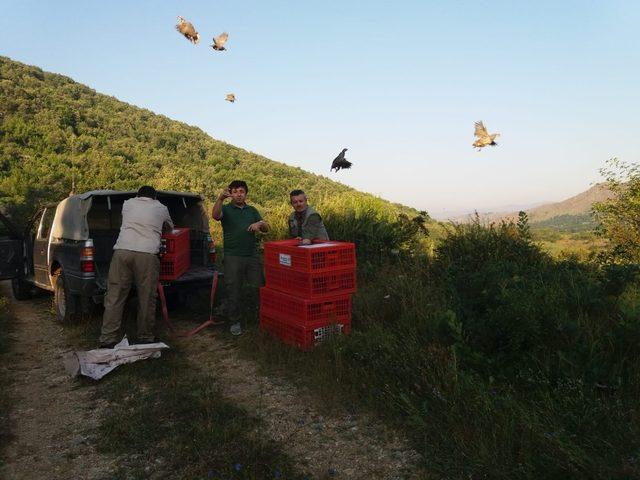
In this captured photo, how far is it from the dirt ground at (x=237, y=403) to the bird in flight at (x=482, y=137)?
5.84m

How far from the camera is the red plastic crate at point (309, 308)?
5.39 metres

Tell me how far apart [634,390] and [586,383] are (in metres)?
0.33

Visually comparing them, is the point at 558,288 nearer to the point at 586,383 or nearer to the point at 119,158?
the point at 586,383

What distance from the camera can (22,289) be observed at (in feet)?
32.2

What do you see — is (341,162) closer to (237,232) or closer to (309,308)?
(237,232)

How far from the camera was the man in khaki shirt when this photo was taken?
19.0ft

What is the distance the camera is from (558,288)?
541 centimetres

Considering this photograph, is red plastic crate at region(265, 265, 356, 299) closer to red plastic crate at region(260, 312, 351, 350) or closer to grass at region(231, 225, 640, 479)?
red plastic crate at region(260, 312, 351, 350)

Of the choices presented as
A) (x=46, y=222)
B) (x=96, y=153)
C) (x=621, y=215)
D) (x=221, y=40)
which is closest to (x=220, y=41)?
(x=221, y=40)

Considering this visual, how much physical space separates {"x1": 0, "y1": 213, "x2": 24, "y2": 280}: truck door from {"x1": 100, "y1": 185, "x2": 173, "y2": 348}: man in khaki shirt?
413 cm

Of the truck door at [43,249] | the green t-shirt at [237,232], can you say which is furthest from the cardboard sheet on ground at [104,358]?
the truck door at [43,249]

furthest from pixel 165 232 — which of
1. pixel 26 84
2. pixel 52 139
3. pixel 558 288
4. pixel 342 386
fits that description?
pixel 26 84

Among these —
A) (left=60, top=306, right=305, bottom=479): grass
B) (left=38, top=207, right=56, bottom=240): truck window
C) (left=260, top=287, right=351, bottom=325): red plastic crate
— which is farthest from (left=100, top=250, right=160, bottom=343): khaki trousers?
(left=38, top=207, right=56, bottom=240): truck window

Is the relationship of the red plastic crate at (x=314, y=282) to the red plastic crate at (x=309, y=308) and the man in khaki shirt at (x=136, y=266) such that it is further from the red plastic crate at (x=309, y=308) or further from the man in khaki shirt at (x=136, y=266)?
the man in khaki shirt at (x=136, y=266)
